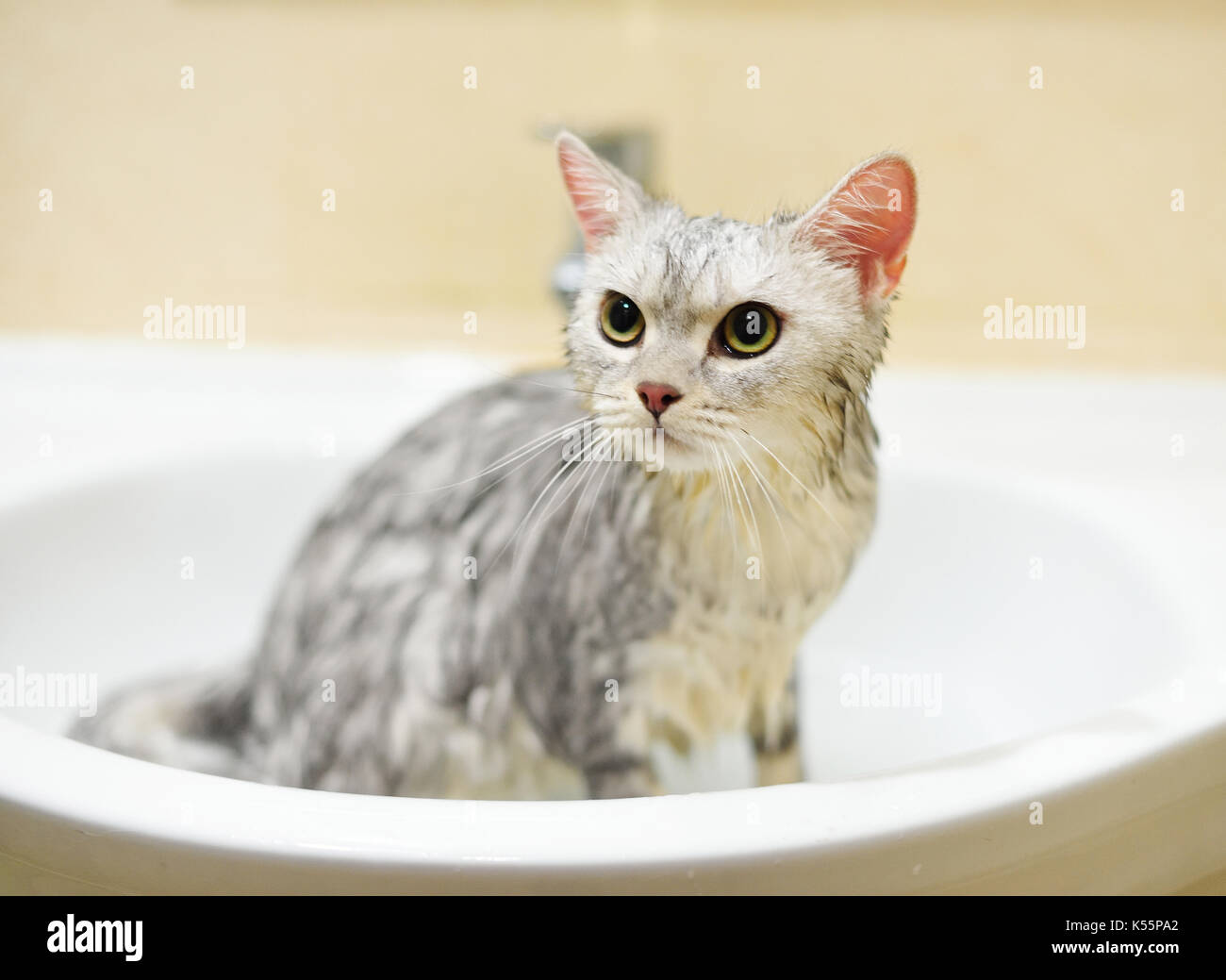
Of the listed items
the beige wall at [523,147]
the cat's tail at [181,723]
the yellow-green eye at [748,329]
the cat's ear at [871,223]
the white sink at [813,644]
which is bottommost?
the cat's tail at [181,723]

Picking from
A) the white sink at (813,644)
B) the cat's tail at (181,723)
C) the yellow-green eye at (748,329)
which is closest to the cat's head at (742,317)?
the yellow-green eye at (748,329)

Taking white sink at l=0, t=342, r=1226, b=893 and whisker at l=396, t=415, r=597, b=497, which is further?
whisker at l=396, t=415, r=597, b=497

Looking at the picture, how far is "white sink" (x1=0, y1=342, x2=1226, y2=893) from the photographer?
0.56 meters

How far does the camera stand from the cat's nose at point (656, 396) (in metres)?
0.58

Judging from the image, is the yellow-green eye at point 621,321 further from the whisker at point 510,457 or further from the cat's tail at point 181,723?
the cat's tail at point 181,723

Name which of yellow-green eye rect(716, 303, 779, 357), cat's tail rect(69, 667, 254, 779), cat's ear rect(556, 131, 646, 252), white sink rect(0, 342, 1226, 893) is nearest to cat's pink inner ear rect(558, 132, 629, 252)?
cat's ear rect(556, 131, 646, 252)

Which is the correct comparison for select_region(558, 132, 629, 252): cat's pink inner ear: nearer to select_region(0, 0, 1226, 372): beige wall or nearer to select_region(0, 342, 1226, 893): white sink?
select_region(0, 342, 1226, 893): white sink

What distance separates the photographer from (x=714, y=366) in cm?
59

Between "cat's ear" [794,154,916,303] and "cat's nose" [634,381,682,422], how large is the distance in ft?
0.39

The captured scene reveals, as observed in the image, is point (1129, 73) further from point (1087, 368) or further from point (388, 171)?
point (388, 171)

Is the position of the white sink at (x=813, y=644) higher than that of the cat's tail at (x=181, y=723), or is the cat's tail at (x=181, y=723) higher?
the white sink at (x=813, y=644)

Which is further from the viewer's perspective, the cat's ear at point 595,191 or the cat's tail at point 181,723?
the cat's tail at point 181,723
